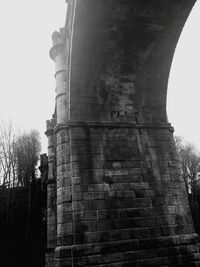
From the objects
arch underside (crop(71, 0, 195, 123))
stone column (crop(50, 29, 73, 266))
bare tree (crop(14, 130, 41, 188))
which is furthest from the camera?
bare tree (crop(14, 130, 41, 188))

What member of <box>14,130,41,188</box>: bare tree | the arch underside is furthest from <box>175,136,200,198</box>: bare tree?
the arch underside

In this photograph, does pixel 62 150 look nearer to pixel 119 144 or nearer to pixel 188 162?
pixel 119 144

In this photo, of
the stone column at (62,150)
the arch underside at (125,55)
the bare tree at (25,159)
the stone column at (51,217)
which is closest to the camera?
the stone column at (62,150)

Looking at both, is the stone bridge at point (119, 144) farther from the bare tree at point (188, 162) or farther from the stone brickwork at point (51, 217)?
the bare tree at point (188, 162)

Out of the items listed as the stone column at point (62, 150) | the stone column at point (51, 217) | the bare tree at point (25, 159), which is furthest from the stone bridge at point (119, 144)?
the bare tree at point (25, 159)

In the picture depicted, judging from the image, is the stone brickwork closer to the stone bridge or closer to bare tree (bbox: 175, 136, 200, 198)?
the stone bridge

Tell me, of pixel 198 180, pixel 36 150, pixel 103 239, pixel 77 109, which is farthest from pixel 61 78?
pixel 198 180

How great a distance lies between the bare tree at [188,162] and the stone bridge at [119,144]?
2225 cm

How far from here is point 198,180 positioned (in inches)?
1118

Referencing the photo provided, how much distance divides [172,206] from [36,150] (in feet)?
82.4

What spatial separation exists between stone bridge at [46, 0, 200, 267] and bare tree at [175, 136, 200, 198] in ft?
73.0

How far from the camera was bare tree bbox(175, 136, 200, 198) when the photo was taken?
28203 mm

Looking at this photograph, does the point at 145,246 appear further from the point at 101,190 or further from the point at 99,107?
the point at 99,107

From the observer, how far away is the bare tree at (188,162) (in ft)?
92.5
